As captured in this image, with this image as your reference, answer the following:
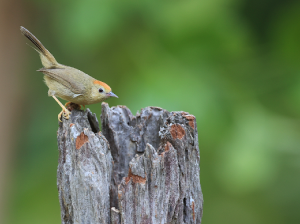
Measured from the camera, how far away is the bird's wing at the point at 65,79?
12.9 feet

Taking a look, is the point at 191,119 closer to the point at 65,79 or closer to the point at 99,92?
the point at 99,92

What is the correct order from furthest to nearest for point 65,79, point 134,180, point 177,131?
point 65,79 < point 177,131 < point 134,180

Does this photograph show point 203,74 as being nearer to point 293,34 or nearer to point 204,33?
point 204,33

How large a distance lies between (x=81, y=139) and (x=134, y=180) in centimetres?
54

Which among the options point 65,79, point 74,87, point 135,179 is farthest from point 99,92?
point 135,179

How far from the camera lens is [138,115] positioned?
11.3 ft

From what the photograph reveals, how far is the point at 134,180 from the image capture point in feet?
8.05

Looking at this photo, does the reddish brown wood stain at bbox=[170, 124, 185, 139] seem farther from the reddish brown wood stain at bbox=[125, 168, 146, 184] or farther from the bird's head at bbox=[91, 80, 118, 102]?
the bird's head at bbox=[91, 80, 118, 102]

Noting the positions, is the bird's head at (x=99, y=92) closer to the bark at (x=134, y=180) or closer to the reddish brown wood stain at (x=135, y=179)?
the bark at (x=134, y=180)

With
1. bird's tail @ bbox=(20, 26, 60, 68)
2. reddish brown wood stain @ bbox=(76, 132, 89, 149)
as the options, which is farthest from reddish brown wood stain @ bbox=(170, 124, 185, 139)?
bird's tail @ bbox=(20, 26, 60, 68)

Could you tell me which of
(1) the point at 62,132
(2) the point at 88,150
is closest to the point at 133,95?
(1) the point at 62,132

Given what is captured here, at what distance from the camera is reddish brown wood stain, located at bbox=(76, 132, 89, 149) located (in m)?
2.58

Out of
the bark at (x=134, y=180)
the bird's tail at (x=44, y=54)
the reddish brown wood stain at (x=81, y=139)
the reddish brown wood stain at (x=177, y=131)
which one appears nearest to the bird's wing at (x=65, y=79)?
the bird's tail at (x=44, y=54)

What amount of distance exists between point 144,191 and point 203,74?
10.7 ft
